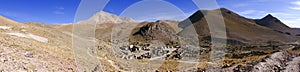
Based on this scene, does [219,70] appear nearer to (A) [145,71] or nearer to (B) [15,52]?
(A) [145,71]

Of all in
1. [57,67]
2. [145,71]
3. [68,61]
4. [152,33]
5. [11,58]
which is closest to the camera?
[11,58]

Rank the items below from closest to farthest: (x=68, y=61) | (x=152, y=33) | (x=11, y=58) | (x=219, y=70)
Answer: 1. (x=11, y=58)
2. (x=68, y=61)
3. (x=219, y=70)
4. (x=152, y=33)

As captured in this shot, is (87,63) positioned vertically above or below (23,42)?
below

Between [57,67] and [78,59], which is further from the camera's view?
[78,59]

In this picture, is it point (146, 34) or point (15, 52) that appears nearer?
point (15, 52)

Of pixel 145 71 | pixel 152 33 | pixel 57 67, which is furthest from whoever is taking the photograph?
pixel 152 33

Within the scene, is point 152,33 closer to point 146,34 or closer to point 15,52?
point 146,34

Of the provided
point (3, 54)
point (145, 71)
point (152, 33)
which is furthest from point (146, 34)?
point (3, 54)

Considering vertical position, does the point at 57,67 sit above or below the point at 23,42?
below

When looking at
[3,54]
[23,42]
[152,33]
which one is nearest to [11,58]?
[3,54]
